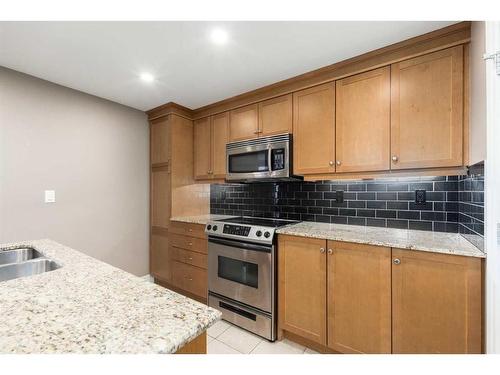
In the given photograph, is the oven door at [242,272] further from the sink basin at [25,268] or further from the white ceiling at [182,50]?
the white ceiling at [182,50]

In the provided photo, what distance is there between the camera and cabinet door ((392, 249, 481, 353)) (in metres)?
1.24

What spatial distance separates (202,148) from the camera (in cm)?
291

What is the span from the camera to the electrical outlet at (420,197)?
6.01ft

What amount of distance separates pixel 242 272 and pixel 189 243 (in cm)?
79

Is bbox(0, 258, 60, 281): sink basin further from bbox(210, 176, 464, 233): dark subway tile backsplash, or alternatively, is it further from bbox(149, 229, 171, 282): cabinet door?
bbox(210, 176, 464, 233): dark subway tile backsplash

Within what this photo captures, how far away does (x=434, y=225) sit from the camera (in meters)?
1.79

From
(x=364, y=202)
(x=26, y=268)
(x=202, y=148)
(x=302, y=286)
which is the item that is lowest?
(x=302, y=286)

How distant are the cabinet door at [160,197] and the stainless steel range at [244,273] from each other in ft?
2.61

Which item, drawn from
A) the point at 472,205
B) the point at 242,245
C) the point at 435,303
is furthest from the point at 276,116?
the point at 435,303

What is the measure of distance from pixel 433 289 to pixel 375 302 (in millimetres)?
336

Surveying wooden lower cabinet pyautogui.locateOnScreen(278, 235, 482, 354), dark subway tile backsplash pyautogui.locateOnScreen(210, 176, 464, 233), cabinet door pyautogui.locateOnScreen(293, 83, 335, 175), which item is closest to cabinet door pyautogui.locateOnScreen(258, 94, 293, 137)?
cabinet door pyautogui.locateOnScreen(293, 83, 335, 175)

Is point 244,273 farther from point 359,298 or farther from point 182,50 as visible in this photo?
point 182,50
